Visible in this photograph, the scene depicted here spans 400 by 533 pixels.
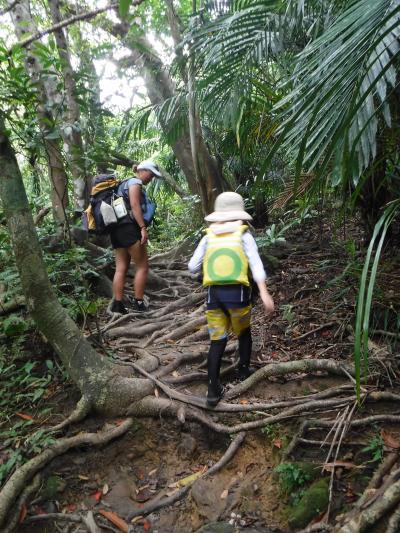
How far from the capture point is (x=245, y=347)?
3.05m

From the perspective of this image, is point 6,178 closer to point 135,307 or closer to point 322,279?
point 135,307

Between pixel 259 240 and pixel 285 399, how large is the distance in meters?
2.31

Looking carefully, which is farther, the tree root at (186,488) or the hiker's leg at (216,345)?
the hiker's leg at (216,345)

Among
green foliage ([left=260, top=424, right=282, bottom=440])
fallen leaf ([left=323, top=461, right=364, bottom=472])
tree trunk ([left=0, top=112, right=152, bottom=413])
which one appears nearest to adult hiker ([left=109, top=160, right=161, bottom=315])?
tree trunk ([left=0, top=112, right=152, bottom=413])

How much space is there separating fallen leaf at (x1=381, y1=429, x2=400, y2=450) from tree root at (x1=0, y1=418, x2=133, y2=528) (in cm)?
152

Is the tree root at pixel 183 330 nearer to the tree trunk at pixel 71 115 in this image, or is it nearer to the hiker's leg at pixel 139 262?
the hiker's leg at pixel 139 262

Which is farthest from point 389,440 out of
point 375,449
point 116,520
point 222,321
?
point 116,520

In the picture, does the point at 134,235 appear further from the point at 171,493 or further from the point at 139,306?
the point at 171,493

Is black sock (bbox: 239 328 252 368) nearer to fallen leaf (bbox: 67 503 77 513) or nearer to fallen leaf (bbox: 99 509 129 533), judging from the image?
fallen leaf (bbox: 99 509 129 533)

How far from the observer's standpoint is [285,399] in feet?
9.14

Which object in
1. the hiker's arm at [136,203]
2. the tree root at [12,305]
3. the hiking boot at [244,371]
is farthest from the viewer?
the hiker's arm at [136,203]

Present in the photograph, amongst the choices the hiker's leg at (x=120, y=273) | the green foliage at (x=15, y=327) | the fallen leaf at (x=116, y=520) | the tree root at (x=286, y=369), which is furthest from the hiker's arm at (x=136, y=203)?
the fallen leaf at (x=116, y=520)

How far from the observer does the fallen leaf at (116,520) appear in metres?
2.28

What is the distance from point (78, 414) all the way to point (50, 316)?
65cm
